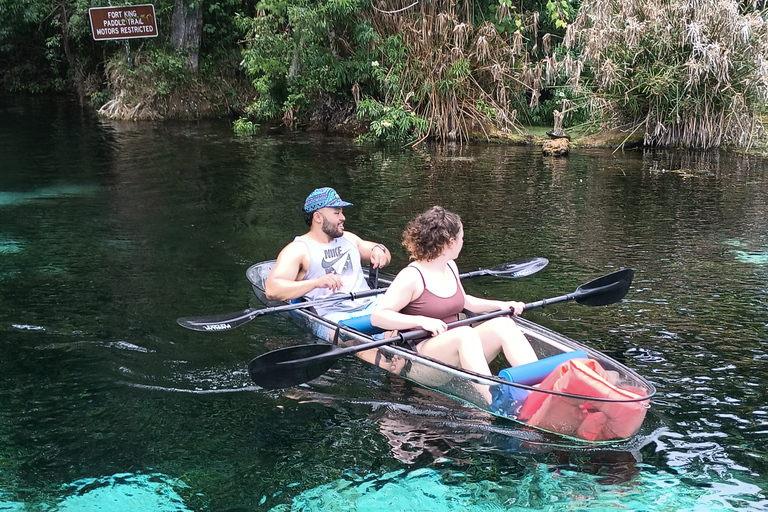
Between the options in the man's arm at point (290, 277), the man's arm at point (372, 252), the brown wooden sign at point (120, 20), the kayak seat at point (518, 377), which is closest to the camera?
the kayak seat at point (518, 377)

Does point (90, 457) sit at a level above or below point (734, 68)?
below

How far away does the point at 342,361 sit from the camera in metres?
5.50

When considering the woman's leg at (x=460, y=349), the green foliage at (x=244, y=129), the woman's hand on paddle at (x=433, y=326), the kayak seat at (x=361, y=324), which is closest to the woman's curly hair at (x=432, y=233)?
the woman's hand on paddle at (x=433, y=326)

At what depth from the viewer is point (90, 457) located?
14.0 ft

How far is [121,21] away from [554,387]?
58.1 feet

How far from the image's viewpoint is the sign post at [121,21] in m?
19.0

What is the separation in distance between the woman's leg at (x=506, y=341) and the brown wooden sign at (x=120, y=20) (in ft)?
54.9

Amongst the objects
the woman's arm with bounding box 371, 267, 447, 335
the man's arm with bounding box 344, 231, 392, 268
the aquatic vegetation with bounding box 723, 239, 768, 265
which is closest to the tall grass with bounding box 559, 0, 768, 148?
the aquatic vegetation with bounding box 723, 239, 768, 265

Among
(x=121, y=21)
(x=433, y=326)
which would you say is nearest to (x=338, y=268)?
(x=433, y=326)

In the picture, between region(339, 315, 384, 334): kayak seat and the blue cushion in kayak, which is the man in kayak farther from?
the blue cushion in kayak

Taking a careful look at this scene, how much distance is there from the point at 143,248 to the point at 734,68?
10.5 meters

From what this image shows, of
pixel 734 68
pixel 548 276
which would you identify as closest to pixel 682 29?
pixel 734 68

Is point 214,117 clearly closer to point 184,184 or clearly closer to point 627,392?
point 184,184

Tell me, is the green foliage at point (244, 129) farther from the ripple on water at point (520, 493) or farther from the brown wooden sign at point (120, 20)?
the ripple on water at point (520, 493)
